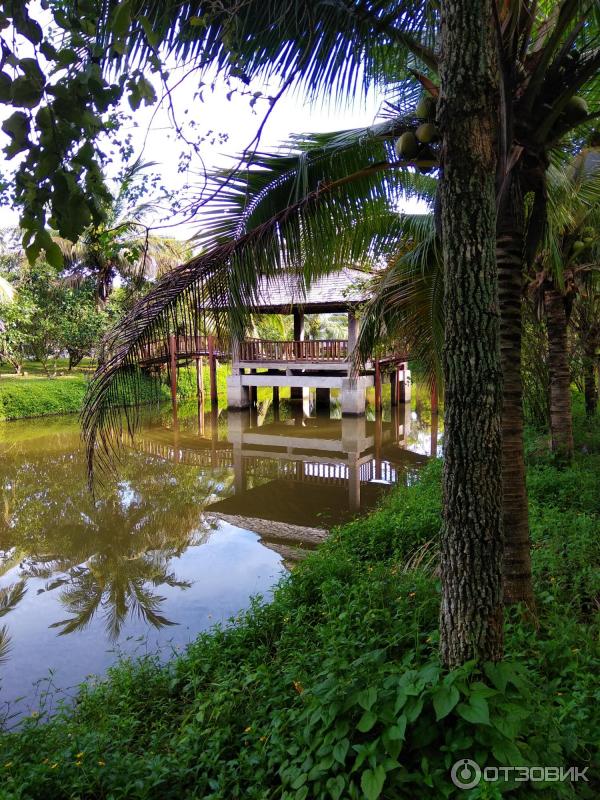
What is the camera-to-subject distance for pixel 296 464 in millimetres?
11758

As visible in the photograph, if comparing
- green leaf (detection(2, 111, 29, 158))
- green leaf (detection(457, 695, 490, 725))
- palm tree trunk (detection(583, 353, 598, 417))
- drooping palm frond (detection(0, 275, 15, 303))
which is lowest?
green leaf (detection(457, 695, 490, 725))

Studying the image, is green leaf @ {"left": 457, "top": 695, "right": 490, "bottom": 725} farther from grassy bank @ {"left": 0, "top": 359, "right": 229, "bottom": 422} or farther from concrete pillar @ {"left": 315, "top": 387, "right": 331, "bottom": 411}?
concrete pillar @ {"left": 315, "top": 387, "right": 331, "bottom": 411}

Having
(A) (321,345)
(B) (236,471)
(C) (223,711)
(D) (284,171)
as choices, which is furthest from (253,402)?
(C) (223,711)

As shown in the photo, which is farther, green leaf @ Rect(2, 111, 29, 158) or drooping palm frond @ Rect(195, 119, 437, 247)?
drooping palm frond @ Rect(195, 119, 437, 247)

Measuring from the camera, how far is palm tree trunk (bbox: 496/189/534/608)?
320 cm

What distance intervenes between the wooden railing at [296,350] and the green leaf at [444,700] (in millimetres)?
14416

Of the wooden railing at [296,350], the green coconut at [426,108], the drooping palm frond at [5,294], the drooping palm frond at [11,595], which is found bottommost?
the drooping palm frond at [11,595]

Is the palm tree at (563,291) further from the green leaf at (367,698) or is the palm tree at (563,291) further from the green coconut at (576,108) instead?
the green leaf at (367,698)

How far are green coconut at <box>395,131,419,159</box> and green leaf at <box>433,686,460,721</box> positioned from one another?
2704 mm

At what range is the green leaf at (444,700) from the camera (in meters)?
1.81

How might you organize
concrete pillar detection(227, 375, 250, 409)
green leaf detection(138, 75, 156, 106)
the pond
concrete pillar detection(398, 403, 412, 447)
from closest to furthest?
1. green leaf detection(138, 75, 156, 106)
2. the pond
3. concrete pillar detection(398, 403, 412, 447)
4. concrete pillar detection(227, 375, 250, 409)

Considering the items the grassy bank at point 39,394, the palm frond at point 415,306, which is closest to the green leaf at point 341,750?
the palm frond at point 415,306

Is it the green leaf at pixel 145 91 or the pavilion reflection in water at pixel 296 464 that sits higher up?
the green leaf at pixel 145 91

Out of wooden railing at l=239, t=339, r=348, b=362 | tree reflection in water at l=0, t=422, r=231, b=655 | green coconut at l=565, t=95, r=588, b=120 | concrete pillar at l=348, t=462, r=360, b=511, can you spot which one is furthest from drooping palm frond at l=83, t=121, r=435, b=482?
wooden railing at l=239, t=339, r=348, b=362
